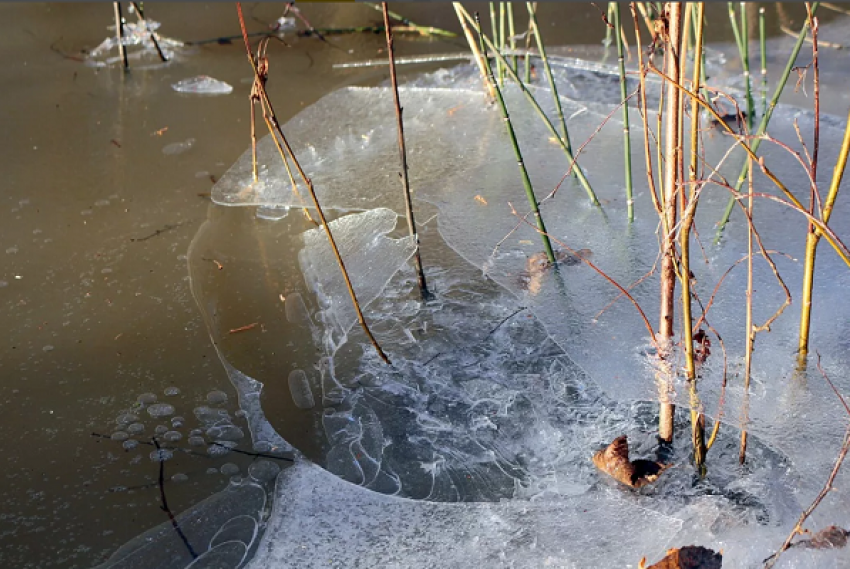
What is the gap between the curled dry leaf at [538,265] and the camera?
172 cm

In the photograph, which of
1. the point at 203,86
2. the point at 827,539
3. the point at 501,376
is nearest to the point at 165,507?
the point at 501,376

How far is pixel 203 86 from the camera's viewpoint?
292 centimetres

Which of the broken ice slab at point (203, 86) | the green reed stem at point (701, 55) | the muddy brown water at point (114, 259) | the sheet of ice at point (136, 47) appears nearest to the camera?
the green reed stem at point (701, 55)

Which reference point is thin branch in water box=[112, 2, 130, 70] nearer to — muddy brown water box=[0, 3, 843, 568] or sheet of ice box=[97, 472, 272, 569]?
muddy brown water box=[0, 3, 843, 568]

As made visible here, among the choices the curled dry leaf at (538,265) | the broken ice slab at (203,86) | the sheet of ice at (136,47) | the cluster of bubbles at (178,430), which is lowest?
the cluster of bubbles at (178,430)

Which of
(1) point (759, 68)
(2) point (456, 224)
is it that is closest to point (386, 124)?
(2) point (456, 224)

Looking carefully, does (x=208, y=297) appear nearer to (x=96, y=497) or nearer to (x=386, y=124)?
(x=96, y=497)

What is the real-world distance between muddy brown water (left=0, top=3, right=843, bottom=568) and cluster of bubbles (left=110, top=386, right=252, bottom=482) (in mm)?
12

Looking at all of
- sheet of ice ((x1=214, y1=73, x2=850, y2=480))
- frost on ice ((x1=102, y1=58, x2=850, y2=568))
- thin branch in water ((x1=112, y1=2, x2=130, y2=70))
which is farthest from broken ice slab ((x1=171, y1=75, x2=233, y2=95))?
frost on ice ((x1=102, y1=58, x2=850, y2=568))

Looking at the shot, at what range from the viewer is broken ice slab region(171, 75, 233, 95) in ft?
9.48

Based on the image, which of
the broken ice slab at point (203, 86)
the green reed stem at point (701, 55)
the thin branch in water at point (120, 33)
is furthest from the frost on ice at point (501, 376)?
the thin branch in water at point (120, 33)

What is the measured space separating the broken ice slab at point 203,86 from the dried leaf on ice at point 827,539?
7.57ft

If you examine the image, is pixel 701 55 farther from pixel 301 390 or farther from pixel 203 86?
pixel 203 86

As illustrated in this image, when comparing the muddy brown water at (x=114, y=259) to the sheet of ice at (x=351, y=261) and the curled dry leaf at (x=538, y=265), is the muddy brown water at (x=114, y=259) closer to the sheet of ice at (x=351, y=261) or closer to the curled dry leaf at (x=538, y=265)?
the sheet of ice at (x=351, y=261)
